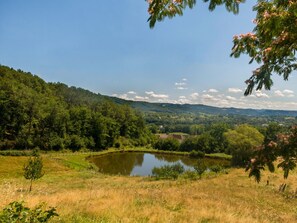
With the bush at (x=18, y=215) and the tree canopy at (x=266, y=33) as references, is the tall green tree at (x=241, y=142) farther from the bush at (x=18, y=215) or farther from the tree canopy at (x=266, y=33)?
the bush at (x=18, y=215)

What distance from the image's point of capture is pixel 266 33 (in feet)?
13.0

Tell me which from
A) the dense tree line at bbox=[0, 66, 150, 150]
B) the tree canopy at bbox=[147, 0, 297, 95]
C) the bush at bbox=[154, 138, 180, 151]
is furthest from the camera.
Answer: the bush at bbox=[154, 138, 180, 151]

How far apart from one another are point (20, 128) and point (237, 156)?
170 ft

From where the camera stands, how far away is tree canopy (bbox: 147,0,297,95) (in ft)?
11.4

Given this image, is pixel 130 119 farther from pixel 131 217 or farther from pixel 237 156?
pixel 131 217

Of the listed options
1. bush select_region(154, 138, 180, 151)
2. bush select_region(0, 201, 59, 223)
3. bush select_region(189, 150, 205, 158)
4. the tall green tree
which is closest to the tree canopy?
bush select_region(0, 201, 59, 223)

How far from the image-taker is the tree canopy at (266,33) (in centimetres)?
348

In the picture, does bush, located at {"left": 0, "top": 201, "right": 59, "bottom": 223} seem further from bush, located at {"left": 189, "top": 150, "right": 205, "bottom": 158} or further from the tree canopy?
bush, located at {"left": 189, "top": 150, "right": 205, "bottom": 158}

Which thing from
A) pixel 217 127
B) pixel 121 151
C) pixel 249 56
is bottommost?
pixel 121 151

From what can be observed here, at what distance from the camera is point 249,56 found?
4.86 meters

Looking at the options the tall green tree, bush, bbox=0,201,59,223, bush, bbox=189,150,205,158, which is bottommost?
bush, bbox=189,150,205,158

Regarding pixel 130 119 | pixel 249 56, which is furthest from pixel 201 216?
pixel 130 119

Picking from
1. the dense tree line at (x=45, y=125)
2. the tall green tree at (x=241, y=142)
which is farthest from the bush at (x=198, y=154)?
the dense tree line at (x=45, y=125)

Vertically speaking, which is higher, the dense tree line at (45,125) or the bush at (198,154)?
the dense tree line at (45,125)
